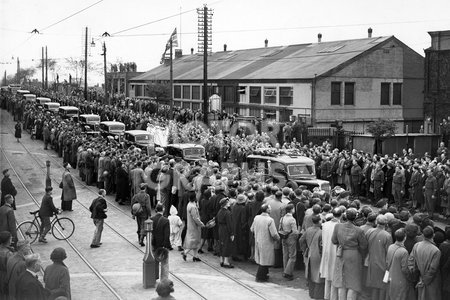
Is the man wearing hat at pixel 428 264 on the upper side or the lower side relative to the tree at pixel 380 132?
lower

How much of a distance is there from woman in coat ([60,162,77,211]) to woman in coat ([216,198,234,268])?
729 cm

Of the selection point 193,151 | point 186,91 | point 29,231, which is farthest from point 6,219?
point 186,91

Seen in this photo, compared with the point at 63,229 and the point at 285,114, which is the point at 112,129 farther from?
the point at 63,229

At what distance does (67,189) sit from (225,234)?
7.85m

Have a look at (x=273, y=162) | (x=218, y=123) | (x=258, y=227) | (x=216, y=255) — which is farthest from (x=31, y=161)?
(x=258, y=227)

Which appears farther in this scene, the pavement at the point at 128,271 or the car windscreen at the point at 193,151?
the car windscreen at the point at 193,151

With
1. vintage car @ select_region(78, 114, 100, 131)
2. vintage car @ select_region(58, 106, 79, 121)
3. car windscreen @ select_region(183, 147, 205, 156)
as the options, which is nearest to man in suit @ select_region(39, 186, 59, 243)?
car windscreen @ select_region(183, 147, 205, 156)

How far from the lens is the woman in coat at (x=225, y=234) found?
14.8 meters

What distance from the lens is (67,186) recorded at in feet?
66.9

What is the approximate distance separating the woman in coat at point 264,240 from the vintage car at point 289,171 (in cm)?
690

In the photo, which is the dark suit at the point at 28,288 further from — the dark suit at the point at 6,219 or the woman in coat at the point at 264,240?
the woman in coat at the point at 264,240

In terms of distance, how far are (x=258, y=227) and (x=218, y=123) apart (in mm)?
26369

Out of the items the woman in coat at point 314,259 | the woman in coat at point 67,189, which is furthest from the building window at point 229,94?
the woman in coat at point 314,259

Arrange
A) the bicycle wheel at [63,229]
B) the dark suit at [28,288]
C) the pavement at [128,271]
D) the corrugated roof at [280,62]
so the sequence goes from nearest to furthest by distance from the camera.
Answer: the dark suit at [28,288] → the pavement at [128,271] → the bicycle wheel at [63,229] → the corrugated roof at [280,62]
